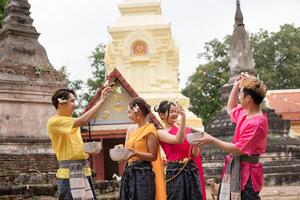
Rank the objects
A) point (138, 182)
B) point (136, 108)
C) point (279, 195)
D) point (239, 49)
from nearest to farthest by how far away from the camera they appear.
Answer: point (138, 182), point (136, 108), point (279, 195), point (239, 49)

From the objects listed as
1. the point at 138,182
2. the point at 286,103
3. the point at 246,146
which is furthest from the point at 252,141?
the point at 286,103

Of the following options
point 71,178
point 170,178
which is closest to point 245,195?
point 170,178

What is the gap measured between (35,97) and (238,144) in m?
7.92

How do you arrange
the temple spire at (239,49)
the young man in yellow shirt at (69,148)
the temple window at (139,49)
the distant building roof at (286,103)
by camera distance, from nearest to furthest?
the young man in yellow shirt at (69,148) < the temple spire at (239,49) < the temple window at (139,49) < the distant building roof at (286,103)

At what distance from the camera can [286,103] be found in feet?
103

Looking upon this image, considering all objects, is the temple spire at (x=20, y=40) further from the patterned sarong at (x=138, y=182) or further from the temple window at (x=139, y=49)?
the temple window at (x=139, y=49)

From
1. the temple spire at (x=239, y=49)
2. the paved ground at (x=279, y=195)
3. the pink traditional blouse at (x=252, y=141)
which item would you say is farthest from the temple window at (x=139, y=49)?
the pink traditional blouse at (x=252, y=141)

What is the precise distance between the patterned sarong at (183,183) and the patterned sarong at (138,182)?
21 cm

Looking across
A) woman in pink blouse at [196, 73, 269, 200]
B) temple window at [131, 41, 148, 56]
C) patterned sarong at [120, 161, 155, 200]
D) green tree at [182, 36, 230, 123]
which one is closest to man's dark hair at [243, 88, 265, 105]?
woman in pink blouse at [196, 73, 269, 200]

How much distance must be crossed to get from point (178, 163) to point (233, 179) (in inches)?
40.4

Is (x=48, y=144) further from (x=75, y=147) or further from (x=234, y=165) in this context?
(x=234, y=165)

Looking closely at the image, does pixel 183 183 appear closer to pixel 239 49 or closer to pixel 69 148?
pixel 69 148

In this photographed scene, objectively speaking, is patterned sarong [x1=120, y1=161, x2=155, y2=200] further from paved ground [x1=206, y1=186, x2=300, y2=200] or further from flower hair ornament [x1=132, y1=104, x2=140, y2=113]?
paved ground [x1=206, y1=186, x2=300, y2=200]

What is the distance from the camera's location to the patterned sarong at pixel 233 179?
13.9 feet
